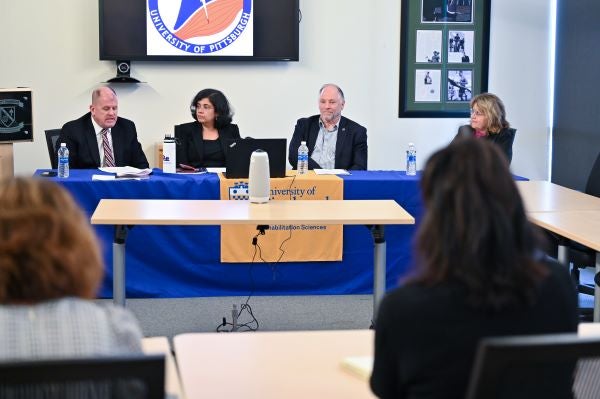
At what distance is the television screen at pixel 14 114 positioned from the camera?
5.16m

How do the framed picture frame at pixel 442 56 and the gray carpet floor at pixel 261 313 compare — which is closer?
the gray carpet floor at pixel 261 313

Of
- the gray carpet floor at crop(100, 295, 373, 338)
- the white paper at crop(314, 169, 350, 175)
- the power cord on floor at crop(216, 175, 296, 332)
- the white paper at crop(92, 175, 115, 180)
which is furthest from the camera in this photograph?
the white paper at crop(314, 169, 350, 175)

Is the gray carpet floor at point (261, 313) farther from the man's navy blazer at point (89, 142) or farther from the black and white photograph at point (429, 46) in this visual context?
the black and white photograph at point (429, 46)

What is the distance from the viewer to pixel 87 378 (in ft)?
4.12

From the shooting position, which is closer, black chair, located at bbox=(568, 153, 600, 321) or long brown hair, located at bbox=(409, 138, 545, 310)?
long brown hair, located at bbox=(409, 138, 545, 310)

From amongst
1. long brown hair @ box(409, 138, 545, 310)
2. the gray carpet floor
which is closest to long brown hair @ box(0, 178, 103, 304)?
long brown hair @ box(409, 138, 545, 310)

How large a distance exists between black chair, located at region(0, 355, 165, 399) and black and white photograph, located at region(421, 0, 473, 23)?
6356 millimetres

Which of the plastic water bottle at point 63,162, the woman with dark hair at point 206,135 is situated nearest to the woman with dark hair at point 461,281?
the plastic water bottle at point 63,162

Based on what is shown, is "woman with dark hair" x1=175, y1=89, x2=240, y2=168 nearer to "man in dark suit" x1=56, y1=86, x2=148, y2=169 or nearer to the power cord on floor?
"man in dark suit" x1=56, y1=86, x2=148, y2=169

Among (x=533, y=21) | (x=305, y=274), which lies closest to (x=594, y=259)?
(x=305, y=274)

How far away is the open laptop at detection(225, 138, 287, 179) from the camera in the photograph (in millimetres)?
4934

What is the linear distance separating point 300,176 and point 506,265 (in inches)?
146

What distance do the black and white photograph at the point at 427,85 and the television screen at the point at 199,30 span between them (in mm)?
1083

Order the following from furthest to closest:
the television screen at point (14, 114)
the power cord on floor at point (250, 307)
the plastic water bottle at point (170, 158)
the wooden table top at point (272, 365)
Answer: the plastic water bottle at point (170, 158) < the television screen at point (14, 114) < the power cord on floor at point (250, 307) < the wooden table top at point (272, 365)
